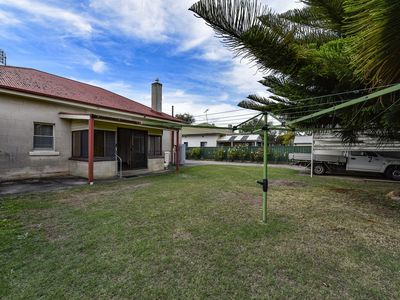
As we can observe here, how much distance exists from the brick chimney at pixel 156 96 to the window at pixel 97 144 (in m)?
7.00

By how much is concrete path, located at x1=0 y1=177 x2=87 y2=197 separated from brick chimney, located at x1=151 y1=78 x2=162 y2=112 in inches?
359

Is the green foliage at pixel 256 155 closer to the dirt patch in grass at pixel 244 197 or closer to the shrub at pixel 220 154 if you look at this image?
the shrub at pixel 220 154

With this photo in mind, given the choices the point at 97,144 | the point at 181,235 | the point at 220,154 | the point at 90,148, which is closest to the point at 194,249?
the point at 181,235

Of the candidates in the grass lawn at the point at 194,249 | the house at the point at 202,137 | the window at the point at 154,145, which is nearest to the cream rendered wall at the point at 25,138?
the grass lawn at the point at 194,249

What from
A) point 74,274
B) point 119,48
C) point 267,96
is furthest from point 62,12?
point 74,274

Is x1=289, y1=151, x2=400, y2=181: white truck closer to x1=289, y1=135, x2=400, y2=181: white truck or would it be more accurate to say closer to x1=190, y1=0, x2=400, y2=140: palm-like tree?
x1=289, y1=135, x2=400, y2=181: white truck

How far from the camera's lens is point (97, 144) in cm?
973

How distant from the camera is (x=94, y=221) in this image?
4234 millimetres

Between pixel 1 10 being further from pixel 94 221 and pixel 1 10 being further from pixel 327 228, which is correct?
pixel 327 228

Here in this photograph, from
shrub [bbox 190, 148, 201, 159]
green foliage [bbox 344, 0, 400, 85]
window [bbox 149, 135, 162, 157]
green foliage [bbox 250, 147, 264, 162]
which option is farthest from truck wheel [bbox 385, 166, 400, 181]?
shrub [bbox 190, 148, 201, 159]

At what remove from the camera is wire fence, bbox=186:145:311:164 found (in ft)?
63.2

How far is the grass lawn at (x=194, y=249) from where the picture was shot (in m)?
2.31

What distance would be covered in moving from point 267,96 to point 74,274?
581 cm

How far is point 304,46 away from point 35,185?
29.2 feet
